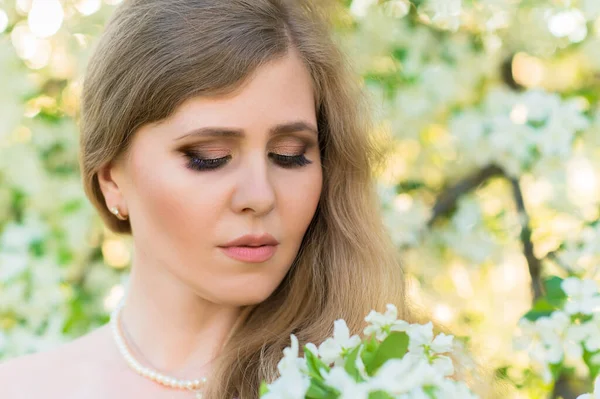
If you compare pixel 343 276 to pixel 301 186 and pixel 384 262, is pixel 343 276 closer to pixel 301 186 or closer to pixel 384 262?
pixel 384 262

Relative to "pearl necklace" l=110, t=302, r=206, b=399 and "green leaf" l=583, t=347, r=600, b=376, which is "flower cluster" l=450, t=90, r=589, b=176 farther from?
"pearl necklace" l=110, t=302, r=206, b=399

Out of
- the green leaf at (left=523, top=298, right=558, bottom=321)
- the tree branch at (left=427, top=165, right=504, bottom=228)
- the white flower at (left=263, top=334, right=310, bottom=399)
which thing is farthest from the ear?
the tree branch at (left=427, top=165, right=504, bottom=228)

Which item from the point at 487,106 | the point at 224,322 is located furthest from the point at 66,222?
the point at 487,106

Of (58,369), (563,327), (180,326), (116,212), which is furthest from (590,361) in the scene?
(58,369)

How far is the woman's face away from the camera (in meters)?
1.50

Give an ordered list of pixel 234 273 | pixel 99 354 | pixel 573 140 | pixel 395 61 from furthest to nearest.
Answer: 1. pixel 395 61
2. pixel 573 140
3. pixel 99 354
4. pixel 234 273

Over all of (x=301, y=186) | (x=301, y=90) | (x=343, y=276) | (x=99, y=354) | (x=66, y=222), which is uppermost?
(x=301, y=90)

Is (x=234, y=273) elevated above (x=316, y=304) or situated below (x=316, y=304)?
above

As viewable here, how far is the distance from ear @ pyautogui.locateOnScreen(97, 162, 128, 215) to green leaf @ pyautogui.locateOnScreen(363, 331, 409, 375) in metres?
0.97

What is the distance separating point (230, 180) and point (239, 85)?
176 mm

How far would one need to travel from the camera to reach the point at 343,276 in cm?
175

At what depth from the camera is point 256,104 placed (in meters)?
1.51

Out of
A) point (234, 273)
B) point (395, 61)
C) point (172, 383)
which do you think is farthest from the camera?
point (395, 61)

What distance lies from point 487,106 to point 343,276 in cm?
125
